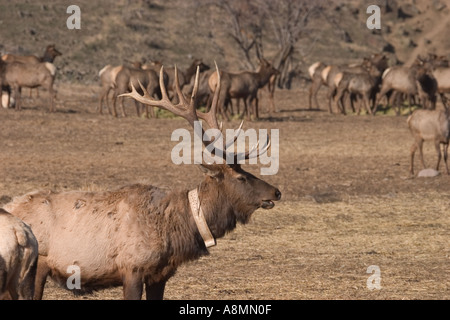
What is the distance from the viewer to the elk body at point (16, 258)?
633 centimetres

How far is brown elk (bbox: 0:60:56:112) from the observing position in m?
27.2

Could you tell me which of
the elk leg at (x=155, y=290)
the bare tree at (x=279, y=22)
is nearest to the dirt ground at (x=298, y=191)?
the elk leg at (x=155, y=290)

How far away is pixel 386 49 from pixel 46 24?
66.8 feet

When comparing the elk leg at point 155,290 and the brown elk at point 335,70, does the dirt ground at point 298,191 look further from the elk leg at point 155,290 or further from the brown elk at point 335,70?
the brown elk at point 335,70

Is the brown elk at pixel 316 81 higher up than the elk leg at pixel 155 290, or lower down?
higher up

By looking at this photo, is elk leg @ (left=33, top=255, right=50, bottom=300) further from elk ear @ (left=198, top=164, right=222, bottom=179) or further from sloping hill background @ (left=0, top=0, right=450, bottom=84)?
sloping hill background @ (left=0, top=0, right=450, bottom=84)

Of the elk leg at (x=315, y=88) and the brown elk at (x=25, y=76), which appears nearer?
the brown elk at (x=25, y=76)

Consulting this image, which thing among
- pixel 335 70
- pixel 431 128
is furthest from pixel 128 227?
pixel 335 70

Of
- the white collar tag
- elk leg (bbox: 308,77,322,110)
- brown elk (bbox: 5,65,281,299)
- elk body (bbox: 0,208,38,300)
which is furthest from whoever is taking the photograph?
elk leg (bbox: 308,77,322,110)

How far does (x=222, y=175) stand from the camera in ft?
27.0

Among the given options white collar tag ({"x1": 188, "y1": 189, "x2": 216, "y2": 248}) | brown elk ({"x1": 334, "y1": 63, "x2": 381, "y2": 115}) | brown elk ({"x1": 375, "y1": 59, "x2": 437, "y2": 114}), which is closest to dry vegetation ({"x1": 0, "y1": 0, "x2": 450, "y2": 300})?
white collar tag ({"x1": 188, "y1": 189, "x2": 216, "y2": 248})

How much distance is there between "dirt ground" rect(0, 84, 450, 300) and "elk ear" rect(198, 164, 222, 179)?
0.50m

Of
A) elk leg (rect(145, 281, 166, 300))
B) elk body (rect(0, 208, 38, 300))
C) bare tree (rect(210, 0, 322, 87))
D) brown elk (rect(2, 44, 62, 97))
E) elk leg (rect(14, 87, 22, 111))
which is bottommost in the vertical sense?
elk leg (rect(145, 281, 166, 300))

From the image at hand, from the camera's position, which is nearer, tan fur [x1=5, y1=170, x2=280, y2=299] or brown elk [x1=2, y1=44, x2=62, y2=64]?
tan fur [x1=5, y1=170, x2=280, y2=299]
